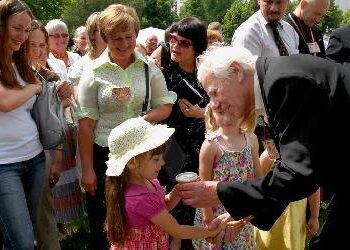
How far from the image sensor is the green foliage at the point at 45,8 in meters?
34.3

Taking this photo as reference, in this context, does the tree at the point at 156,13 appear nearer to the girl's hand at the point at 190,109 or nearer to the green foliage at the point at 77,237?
the green foliage at the point at 77,237

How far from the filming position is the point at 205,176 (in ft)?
9.66

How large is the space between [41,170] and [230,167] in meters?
1.14

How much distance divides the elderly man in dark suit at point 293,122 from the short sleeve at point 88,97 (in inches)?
54.8

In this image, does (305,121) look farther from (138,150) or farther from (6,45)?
(6,45)

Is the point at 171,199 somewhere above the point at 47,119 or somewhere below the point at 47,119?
below

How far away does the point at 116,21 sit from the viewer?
3.22 metres

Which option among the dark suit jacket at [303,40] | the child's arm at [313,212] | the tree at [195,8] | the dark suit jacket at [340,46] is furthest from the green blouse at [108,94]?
the tree at [195,8]

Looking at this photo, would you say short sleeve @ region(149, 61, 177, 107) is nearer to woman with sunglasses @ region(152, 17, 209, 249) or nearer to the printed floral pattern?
woman with sunglasses @ region(152, 17, 209, 249)

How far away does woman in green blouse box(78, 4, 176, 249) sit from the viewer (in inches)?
128

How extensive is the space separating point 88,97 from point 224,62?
1.50m

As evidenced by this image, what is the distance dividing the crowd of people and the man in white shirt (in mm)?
11

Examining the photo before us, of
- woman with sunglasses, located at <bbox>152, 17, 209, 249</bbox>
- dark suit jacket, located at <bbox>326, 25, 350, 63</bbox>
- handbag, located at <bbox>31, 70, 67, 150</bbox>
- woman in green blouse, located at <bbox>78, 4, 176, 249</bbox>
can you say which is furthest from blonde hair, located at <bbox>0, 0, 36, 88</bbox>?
dark suit jacket, located at <bbox>326, 25, 350, 63</bbox>

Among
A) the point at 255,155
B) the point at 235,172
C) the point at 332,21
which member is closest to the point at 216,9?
the point at 332,21
